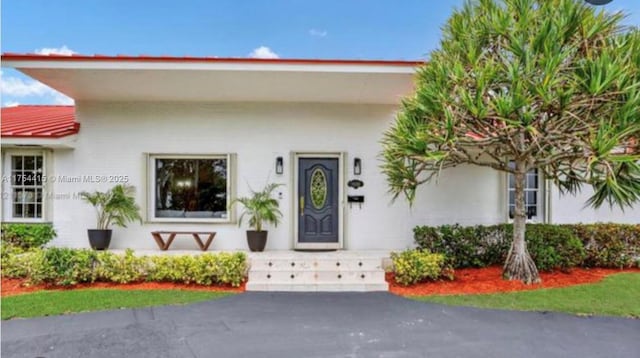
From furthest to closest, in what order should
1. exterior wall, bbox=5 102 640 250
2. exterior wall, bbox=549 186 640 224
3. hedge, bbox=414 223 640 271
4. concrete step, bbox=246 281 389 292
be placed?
exterior wall, bbox=549 186 640 224 < exterior wall, bbox=5 102 640 250 < hedge, bbox=414 223 640 271 < concrete step, bbox=246 281 389 292

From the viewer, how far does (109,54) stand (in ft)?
Result: 22.1

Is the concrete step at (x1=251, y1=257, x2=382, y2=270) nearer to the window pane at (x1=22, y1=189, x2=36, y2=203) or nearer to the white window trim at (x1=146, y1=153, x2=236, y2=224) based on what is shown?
the white window trim at (x1=146, y1=153, x2=236, y2=224)

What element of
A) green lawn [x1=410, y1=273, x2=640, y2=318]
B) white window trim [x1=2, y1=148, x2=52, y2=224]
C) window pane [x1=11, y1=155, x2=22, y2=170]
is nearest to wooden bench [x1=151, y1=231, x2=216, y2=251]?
white window trim [x1=2, y1=148, x2=52, y2=224]

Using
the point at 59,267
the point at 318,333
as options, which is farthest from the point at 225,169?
the point at 318,333

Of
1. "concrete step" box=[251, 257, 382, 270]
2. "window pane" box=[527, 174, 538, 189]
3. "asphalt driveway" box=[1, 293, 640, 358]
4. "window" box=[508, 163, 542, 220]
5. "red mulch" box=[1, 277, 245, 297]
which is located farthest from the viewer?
"window pane" box=[527, 174, 538, 189]

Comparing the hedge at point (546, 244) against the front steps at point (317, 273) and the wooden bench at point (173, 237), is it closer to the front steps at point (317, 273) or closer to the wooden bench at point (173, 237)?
the front steps at point (317, 273)

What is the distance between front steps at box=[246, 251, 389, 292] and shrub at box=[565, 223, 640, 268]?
15.1 feet

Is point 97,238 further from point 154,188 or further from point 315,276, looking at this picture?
point 315,276

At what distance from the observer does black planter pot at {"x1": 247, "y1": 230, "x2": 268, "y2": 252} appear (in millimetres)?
8148

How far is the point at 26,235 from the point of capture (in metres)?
8.05

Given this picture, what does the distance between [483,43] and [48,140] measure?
28.5ft

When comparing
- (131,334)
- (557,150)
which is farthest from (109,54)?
(557,150)

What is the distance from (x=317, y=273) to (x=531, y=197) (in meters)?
6.03

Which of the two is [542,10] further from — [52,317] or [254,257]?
[52,317]
